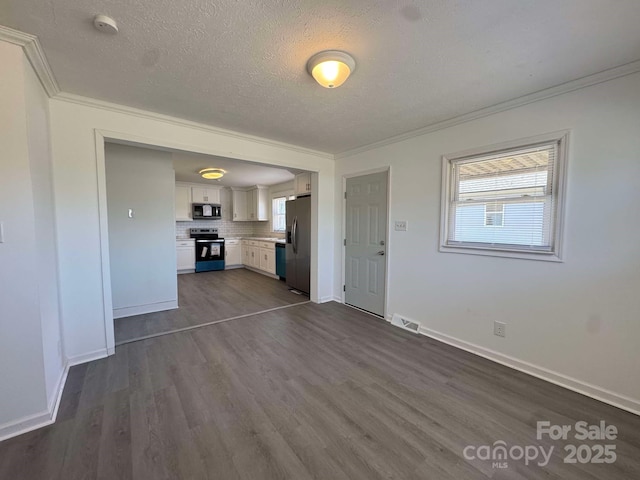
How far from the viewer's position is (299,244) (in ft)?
16.4

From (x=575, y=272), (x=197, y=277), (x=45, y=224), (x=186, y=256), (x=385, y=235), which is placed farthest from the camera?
(x=186, y=256)

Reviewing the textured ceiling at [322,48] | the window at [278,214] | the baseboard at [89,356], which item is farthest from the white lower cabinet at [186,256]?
the textured ceiling at [322,48]

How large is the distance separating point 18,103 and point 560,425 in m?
3.93

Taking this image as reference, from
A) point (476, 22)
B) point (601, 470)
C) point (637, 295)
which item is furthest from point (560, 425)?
point (476, 22)

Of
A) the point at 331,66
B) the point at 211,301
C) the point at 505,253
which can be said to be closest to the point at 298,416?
the point at 505,253

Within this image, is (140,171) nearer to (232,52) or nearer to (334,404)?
(232,52)

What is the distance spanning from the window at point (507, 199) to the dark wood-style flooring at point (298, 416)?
3.69 feet

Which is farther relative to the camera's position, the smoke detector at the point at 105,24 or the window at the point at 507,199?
the window at the point at 507,199

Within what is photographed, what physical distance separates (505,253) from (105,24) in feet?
10.9

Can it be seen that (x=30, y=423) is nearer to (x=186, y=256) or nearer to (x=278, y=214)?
(x=186, y=256)

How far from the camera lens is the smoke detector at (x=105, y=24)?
1.43 m

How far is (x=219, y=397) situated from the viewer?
2.03 m

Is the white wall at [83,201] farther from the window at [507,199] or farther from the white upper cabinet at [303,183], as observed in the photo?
the window at [507,199]

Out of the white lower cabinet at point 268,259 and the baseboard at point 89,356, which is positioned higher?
Result: the white lower cabinet at point 268,259
